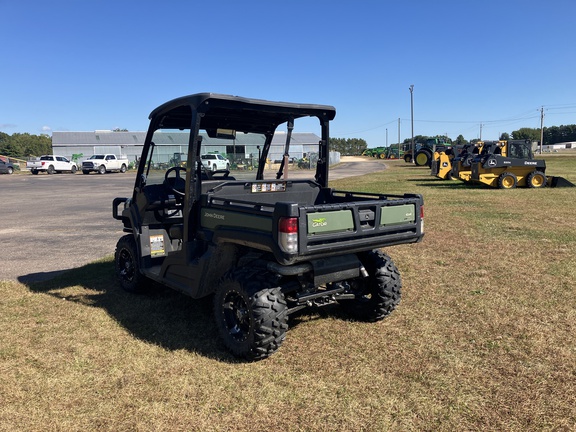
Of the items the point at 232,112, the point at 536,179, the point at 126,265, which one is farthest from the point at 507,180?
the point at 126,265

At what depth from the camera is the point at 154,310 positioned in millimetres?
5125

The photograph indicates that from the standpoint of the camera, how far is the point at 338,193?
5359 millimetres

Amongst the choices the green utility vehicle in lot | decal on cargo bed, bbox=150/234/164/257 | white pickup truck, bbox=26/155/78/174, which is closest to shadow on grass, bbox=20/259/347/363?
the green utility vehicle in lot

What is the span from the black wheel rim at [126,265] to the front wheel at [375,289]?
108 inches

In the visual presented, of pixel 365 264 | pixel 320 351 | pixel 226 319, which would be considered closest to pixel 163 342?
pixel 226 319

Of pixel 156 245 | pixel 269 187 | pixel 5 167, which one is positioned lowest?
pixel 156 245

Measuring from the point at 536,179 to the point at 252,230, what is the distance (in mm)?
18410

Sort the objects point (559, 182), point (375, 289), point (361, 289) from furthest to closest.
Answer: point (559, 182)
point (361, 289)
point (375, 289)

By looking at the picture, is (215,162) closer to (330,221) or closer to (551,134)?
(330,221)

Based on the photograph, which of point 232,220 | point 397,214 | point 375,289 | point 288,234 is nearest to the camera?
point 288,234

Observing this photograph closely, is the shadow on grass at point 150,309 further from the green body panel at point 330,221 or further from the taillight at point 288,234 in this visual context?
the green body panel at point 330,221

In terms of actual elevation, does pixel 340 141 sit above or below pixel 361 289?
above

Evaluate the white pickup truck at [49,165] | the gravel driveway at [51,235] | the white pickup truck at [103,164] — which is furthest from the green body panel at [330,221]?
the white pickup truck at [49,165]

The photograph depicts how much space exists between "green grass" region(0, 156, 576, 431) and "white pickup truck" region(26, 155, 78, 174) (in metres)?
37.2
